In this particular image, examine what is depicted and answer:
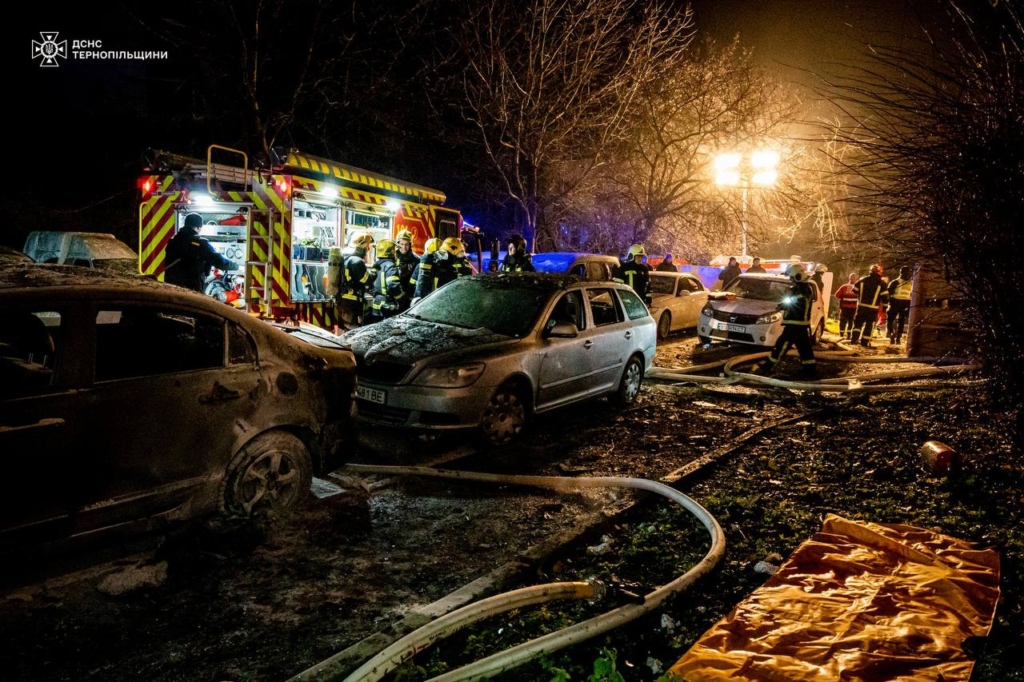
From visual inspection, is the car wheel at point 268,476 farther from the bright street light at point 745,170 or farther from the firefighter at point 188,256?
the bright street light at point 745,170

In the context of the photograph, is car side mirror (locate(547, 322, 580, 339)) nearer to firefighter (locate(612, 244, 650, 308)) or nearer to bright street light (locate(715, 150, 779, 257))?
firefighter (locate(612, 244, 650, 308))

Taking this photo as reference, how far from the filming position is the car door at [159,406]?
132 inches

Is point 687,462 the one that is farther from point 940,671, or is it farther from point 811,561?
point 940,671

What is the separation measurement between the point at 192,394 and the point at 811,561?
3.82 m

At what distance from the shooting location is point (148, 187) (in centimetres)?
895

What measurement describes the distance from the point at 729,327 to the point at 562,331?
7591 millimetres

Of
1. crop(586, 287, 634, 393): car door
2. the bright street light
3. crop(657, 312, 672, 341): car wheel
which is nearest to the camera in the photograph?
crop(586, 287, 634, 393): car door

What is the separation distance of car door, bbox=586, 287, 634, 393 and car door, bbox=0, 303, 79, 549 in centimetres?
504

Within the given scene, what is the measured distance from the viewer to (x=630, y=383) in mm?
8234

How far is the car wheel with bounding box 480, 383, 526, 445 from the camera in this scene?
602 centimetres

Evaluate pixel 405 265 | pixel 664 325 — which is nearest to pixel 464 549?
pixel 405 265

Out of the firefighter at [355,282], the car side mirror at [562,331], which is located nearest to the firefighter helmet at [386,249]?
the firefighter at [355,282]

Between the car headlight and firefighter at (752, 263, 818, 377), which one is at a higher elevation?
firefighter at (752, 263, 818, 377)

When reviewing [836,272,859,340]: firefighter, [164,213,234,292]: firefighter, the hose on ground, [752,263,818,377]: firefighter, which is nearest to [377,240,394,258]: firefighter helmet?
[164,213,234,292]: firefighter
